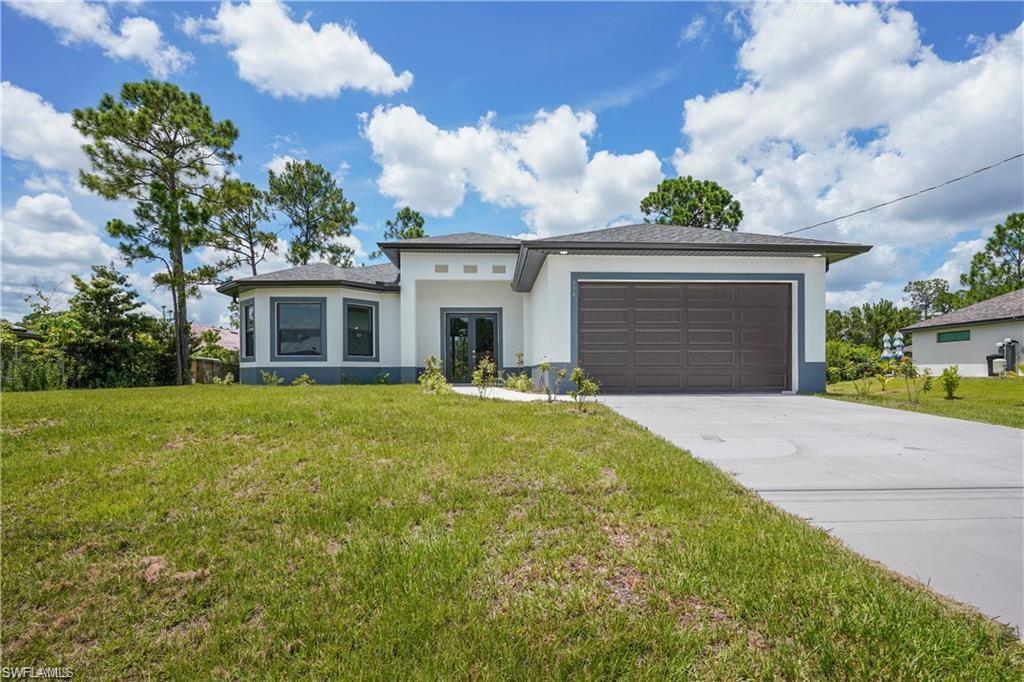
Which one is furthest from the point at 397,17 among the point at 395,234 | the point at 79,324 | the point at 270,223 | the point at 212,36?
the point at 395,234

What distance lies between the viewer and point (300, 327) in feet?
43.5

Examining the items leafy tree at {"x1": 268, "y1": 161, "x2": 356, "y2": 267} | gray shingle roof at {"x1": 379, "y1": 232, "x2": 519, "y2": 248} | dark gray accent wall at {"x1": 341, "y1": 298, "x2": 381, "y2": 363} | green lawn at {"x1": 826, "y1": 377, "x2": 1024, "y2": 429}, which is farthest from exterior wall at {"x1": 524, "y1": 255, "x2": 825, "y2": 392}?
leafy tree at {"x1": 268, "y1": 161, "x2": 356, "y2": 267}

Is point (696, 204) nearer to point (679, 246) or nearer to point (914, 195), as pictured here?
point (914, 195)

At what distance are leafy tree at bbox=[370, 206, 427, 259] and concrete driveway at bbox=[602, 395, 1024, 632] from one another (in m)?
22.5

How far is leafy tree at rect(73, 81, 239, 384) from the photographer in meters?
14.6

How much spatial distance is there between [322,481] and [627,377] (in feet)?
25.6

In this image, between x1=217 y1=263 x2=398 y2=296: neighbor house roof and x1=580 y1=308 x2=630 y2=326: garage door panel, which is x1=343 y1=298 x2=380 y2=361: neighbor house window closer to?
x1=217 y1=263 x2=398 y2=296: neighbor house roof

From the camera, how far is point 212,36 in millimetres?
7582

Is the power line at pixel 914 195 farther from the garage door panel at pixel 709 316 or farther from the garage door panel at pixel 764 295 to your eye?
the garage door panel at pixel 709 316

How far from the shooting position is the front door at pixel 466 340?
1436 cm

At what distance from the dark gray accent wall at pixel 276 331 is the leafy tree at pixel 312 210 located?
11408 mm

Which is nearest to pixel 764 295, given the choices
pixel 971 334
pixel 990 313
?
pixel 990 313

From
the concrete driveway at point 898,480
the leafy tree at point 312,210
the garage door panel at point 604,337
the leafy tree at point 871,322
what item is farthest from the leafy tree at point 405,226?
the leafy tree at point 871,322

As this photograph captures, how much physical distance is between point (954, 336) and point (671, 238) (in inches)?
746
